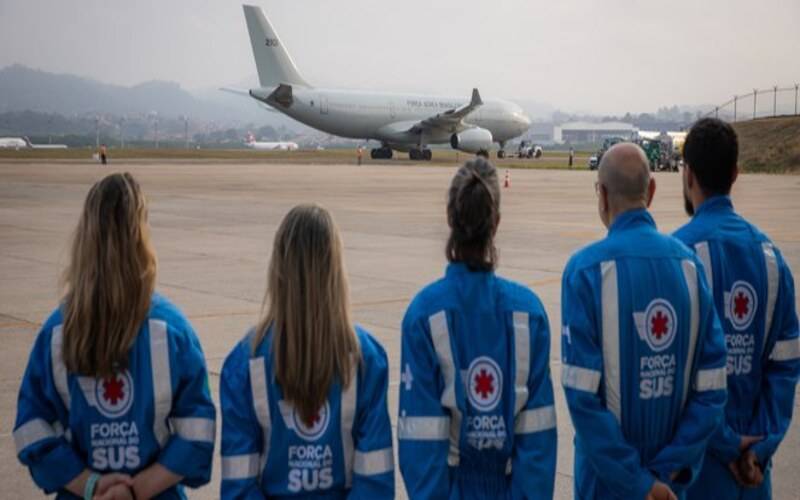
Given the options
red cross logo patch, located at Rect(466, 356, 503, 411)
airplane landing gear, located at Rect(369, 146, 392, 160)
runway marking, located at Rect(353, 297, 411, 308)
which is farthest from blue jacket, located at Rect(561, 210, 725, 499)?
airplane landing gear, located at Rect(369, 146, 392, 160)

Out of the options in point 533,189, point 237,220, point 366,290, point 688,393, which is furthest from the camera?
point 533,189

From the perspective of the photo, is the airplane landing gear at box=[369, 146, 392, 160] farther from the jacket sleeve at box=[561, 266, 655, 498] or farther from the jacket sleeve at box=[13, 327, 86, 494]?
the jacket sleeve at box=[13, 327, 86, 494]

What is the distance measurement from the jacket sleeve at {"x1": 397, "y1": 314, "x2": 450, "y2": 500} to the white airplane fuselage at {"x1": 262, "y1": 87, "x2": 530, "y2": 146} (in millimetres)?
60536

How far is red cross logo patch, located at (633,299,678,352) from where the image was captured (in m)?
4.23

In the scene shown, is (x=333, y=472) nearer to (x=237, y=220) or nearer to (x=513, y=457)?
(x=513, y=457)

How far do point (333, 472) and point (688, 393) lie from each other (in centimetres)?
141

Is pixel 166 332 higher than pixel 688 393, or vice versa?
pixel 166 332

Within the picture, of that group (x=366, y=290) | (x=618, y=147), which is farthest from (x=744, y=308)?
(x=366, y=290)

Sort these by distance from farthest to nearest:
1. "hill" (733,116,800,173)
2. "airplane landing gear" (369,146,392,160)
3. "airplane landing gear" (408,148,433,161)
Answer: "airplane landing gear" (369,146,392,160) < "airplane landing gear" (408,148,433,161) < "hill" (733,116,800,173)

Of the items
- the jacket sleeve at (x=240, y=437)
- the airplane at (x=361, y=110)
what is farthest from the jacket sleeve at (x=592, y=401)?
the airplane at (x=361, y=110)

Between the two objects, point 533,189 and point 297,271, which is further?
point 533,189

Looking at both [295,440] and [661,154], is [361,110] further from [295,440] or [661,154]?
[295,440]

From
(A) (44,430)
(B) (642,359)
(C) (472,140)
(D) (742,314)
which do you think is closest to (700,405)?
(B) (642,359)

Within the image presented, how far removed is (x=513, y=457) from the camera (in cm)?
402
